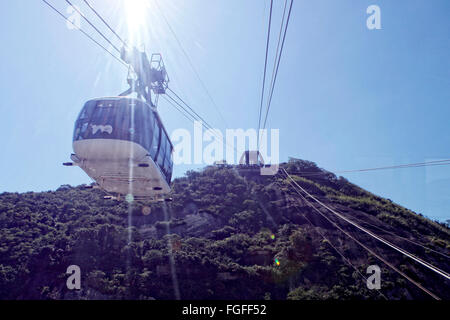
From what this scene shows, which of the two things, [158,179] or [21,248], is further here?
[21,248]

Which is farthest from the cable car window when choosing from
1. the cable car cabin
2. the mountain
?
the mountain

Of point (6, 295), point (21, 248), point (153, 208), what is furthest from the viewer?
point (153, 208)

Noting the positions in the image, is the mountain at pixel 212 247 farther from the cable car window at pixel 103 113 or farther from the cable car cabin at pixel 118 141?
the cable car window at pixel 103 113

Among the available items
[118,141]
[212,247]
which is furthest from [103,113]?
[212,247]

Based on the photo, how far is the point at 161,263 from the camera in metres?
24.2

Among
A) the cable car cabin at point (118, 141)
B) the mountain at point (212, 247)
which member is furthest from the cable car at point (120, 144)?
the mountain at point (212, 247)

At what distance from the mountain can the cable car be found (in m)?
12.4

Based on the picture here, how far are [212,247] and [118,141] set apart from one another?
63.6 ft

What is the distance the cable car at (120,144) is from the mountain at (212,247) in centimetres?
1245

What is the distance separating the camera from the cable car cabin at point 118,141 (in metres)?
10.3

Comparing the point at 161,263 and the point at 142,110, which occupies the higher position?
the point at 142,110

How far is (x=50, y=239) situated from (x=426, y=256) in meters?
33.5

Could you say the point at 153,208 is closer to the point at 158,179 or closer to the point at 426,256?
the point at 158,179
